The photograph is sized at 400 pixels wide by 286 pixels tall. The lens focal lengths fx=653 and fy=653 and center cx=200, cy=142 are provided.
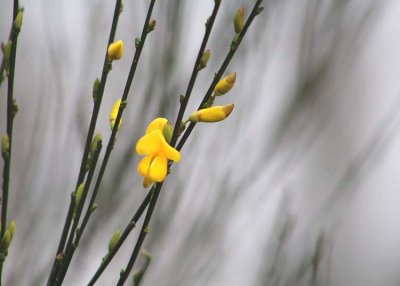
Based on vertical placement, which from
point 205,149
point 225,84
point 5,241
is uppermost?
point 205,149

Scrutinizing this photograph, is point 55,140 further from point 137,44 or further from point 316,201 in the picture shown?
point 137,44

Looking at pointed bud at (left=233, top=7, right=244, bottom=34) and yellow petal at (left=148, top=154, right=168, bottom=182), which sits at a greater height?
pointed bud at (left=233, top=7, right=244, bottom=34)

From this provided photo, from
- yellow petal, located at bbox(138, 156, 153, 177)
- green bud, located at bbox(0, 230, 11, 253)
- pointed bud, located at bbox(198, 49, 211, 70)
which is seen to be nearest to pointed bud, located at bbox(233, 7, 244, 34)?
pointed bud, located at bbox(198, 49, 211, 70)

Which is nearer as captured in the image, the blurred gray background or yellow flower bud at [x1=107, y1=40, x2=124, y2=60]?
yellow flower bud at [x1=107, y1=40, x2=124, y2=60]

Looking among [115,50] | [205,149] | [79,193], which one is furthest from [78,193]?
[205,149]

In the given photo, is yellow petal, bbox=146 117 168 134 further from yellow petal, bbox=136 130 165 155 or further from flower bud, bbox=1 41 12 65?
flower bud, bbox=1 41 12 65

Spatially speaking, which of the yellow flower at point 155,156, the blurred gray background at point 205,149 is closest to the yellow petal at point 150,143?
the yellow flower at point 155,156

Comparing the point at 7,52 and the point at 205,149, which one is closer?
the point at 7,52

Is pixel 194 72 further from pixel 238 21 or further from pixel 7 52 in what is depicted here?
pixel 7 52
